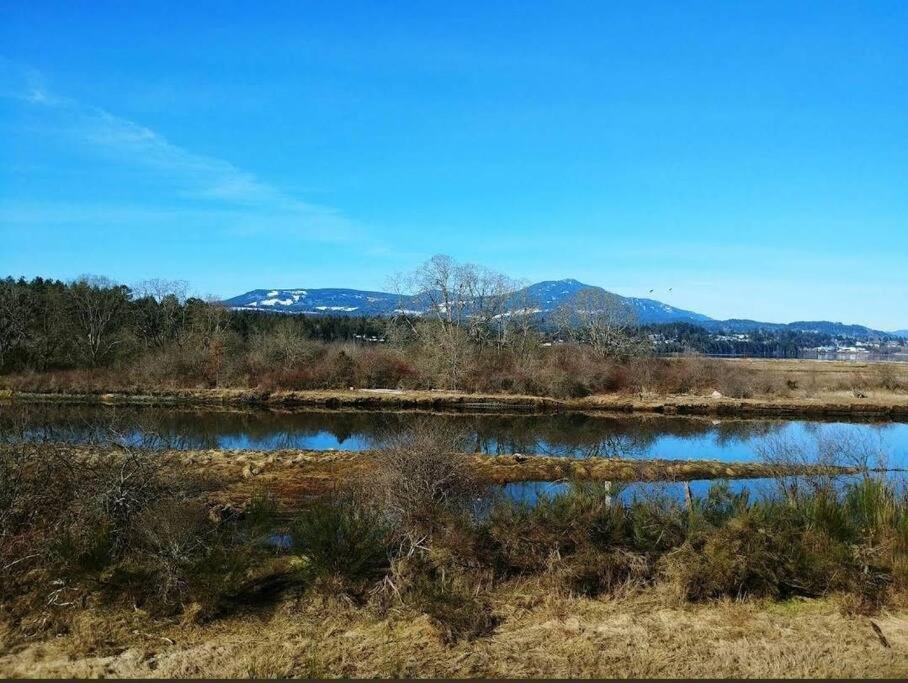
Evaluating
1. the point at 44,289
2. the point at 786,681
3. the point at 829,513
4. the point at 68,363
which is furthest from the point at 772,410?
the point at 44,289

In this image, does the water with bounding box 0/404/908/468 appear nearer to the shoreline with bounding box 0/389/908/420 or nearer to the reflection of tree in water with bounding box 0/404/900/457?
the reflection of tree in water with bounding box 0/404/900/457

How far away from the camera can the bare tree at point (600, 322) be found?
6712cm

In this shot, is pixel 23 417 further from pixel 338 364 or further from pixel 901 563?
pixel 338 364

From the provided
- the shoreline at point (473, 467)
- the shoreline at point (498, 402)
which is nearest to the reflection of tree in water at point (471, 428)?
the shoreline at point (473, 467)

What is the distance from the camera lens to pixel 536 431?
37531 mm

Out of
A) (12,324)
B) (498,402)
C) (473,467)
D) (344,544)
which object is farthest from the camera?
(12,324)

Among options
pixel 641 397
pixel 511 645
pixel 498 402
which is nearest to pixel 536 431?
pixel 498 402

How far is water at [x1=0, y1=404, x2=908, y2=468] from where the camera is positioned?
30000mm

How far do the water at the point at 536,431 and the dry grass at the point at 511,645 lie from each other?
15.4 meters

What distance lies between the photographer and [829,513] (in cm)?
988

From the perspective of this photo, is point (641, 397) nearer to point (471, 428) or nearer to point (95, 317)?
point (471, 428)

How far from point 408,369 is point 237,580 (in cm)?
5082

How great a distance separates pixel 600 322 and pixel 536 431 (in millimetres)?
34584

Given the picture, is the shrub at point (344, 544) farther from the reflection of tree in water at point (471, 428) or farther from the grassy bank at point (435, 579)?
the reflection of tree in water at point (471, 428)
